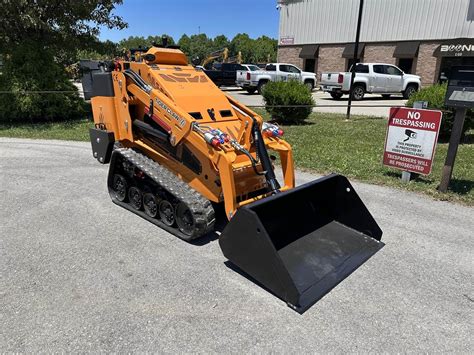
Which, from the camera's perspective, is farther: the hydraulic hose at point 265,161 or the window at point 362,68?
the window at point 362,68

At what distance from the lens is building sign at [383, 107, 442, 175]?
616 centimetres

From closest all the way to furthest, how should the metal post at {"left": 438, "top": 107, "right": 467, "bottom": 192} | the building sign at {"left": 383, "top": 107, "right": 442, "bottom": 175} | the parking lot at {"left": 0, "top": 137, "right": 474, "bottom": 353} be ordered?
the parking lot at {"left": 0, "top": 137, "right": 474, "bottom": 353} < the metal post at {"left": 438, "top": 107, "right": 467, "bottom": 192} < the building sign at {"left": 383, "top": 107, "right": 442, "bottom": 175}

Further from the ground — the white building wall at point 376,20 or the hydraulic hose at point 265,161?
the white building wall at point 376,20

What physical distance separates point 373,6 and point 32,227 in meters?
29.9

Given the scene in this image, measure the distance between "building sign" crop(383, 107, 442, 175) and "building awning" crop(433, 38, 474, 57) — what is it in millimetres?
22294

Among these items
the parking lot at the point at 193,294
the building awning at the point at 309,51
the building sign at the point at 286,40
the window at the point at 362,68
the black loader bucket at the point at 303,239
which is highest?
the building sign at the point at 286,40

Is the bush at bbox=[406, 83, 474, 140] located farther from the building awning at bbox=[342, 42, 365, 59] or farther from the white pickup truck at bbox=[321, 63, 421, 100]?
the building awning at bbox=[342, 42, 365, 59]

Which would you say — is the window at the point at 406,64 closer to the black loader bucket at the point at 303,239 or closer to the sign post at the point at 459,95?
the sign post at the point at 459,95

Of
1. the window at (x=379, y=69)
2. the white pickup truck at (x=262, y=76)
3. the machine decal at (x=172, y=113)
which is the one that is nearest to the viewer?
the machine decal at (x=172, y=113)

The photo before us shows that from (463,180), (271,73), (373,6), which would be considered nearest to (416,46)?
(373,6)

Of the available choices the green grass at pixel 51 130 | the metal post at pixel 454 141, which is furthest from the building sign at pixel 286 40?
the metal post at pixel 454 141

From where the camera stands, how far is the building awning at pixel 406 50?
26.3 m

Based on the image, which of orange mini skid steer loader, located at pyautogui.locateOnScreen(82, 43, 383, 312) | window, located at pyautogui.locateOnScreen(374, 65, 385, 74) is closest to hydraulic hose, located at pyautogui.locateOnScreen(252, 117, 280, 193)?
orange mini skid steer loader, located at pyautogui.locateOnScreen(82, 43, 383, 312)

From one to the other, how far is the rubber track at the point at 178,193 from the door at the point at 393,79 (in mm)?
19886
